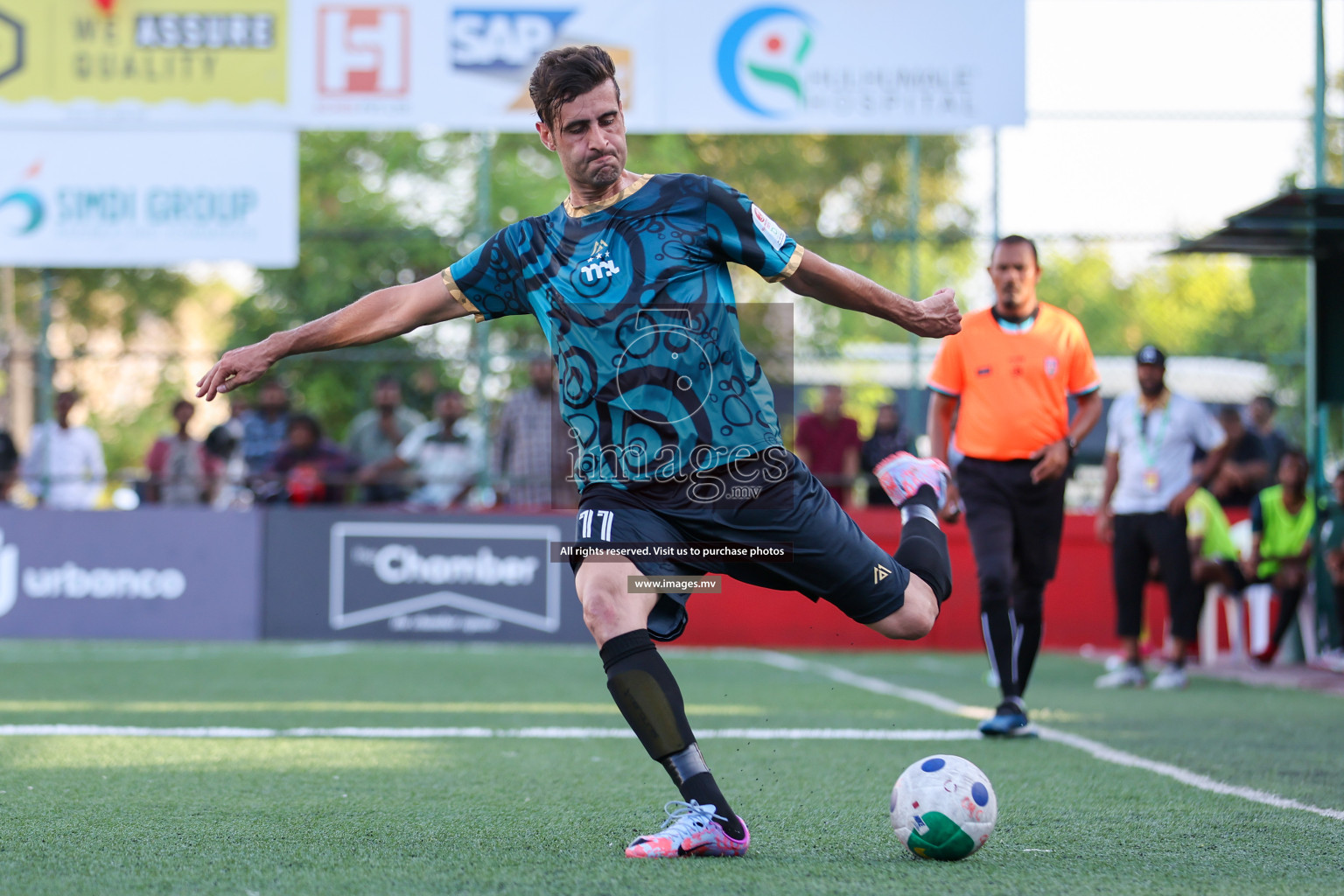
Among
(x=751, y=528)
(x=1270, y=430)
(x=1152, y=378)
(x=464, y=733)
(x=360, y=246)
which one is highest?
(x=360, y=246)

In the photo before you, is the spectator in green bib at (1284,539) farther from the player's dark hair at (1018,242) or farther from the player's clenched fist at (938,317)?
the player's clenched fist at (938,317)

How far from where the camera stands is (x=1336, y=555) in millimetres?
10914

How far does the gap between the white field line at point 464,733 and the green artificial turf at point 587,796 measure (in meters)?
0.15

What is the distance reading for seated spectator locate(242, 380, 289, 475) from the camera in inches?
542

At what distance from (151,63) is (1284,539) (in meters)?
10.5

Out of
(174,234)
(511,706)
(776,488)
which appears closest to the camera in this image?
(776,488)

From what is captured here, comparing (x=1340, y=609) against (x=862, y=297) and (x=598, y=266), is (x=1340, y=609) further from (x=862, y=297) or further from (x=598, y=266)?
(x=598, y=266)

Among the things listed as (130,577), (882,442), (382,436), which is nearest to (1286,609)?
(882,442)

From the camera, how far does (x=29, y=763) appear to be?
17.4 ft

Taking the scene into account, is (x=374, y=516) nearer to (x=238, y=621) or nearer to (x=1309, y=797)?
(x=238, y=621)

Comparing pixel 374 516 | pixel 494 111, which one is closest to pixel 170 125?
pixel 494 111

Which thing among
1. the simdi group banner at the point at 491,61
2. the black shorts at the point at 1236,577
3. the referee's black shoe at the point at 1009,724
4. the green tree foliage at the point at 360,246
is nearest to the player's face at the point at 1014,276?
the referee's black shoe at the point at 1009,724

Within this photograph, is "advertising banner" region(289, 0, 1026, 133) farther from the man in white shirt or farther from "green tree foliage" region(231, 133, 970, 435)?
the man in white shirt

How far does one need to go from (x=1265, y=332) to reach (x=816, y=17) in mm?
Answer: 5518
